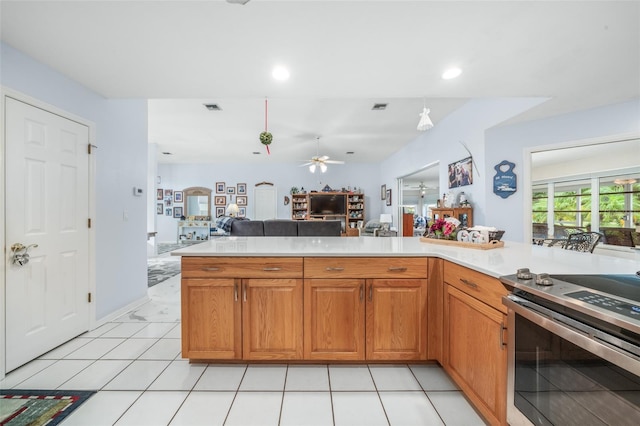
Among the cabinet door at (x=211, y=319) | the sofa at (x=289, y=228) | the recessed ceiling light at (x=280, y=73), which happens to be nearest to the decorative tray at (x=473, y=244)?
the cabinet door at (x=211, y=319)

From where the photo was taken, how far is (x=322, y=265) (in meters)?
1.74

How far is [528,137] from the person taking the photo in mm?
3250

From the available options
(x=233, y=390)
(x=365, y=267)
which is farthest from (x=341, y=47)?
(x=233, y=390)

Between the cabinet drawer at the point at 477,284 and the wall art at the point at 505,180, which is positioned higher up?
the wall art at the point at 505,180

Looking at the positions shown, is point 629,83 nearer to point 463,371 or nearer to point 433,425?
point 463,371

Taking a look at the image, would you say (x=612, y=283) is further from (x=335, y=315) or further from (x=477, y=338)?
(x=335, y=315)

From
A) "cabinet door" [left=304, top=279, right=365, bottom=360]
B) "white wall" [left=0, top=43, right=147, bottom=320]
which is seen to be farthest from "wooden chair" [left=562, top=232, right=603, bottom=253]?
"white wall" [left=0, top=43, right=147, bottom=320]

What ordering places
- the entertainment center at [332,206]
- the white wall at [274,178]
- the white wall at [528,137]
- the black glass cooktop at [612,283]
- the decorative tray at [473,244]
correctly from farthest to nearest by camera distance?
1. the white wall at [274,178]
2. the entertainment center at [332,206]
3. the white wall at [528,137]
4. the decorative tray at [473,244]
5. the black glass cooktop at [612,283]

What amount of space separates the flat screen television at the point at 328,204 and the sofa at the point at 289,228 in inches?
138

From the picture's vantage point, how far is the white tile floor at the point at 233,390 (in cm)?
139

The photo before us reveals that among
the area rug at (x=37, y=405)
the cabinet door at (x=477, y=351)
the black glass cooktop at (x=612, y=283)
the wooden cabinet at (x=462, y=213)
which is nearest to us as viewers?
the black glass cooktop at (x=612, y=283)

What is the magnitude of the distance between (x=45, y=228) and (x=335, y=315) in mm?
2330

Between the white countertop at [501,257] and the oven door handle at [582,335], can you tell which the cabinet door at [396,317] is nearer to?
the white countertop at [501,257]

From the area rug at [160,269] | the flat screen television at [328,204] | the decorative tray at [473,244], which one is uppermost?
the flat screen television at [328,204]
